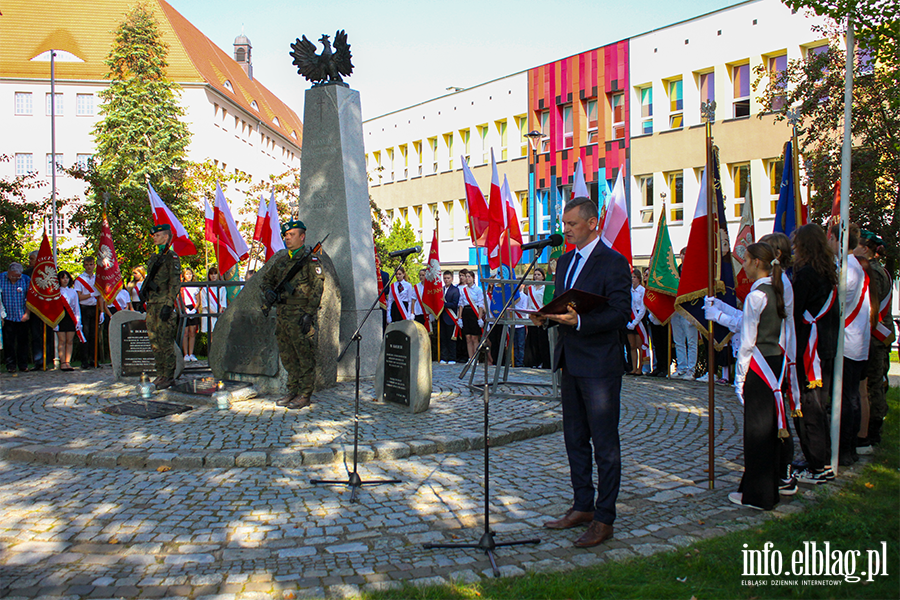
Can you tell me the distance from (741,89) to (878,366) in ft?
78.6

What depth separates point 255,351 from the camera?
9844mm

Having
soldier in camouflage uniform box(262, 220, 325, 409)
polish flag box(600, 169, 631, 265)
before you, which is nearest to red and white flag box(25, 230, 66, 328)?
soldier in camouflage uniform box(262, 220, 325, 409)

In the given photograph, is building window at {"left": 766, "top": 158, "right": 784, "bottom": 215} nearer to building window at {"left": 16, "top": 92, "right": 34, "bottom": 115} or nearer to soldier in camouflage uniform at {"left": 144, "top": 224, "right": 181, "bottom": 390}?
soldier in camouflage uniform at {"left": 144, "top": 224, "right": 181, "bottom": 390}

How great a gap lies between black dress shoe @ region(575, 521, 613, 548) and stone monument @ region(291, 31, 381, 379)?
7.05 m

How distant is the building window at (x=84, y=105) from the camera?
57.8 metres

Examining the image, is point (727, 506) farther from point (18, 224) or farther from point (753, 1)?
point (753, 1)

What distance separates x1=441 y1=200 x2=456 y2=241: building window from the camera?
42.5 meters

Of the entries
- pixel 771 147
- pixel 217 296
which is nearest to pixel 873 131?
pixel 771 147

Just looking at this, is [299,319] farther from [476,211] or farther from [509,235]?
[509,235]

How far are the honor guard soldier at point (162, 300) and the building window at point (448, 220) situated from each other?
107 ft

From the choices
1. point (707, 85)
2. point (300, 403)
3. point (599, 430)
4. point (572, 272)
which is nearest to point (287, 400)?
point (300, 403)

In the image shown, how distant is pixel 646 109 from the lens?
3116cm

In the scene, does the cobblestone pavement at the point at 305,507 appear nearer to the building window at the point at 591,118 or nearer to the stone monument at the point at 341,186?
the stone monument at the point at 341,186

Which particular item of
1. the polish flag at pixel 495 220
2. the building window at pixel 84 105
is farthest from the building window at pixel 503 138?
the building window at pixel 84 105
